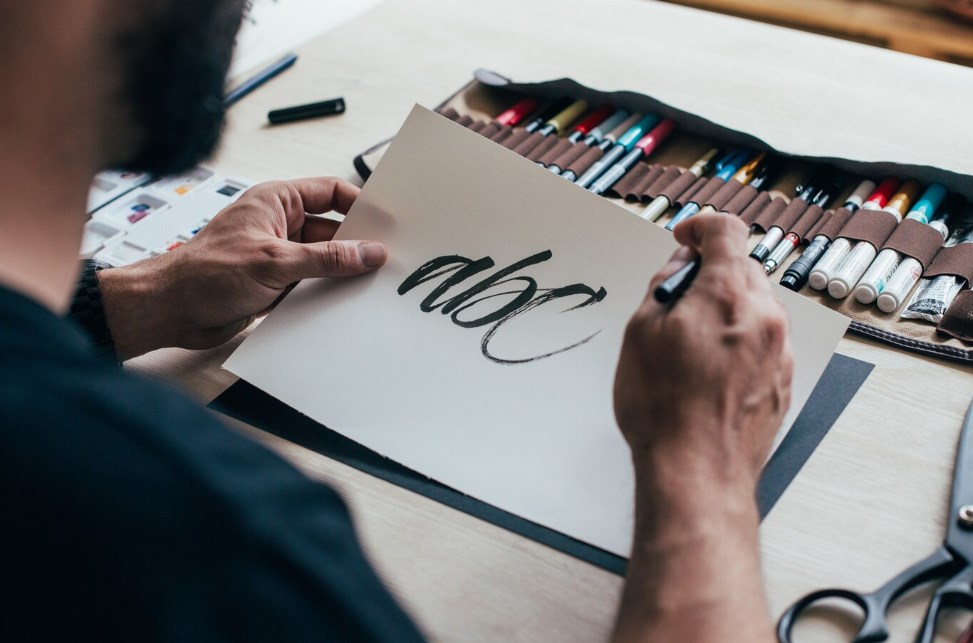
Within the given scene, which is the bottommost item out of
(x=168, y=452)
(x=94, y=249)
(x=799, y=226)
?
(x=94, y=249)

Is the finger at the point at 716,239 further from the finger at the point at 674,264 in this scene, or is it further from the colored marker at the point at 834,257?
the colored marker at the point at 834,257

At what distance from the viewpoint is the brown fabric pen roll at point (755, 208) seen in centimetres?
88

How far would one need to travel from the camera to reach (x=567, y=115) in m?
1.08

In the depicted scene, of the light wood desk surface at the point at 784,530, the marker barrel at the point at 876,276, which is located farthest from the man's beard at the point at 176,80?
the marker barrel at the point at 876,276

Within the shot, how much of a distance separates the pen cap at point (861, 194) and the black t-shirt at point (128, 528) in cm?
73

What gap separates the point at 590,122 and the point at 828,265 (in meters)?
0.39

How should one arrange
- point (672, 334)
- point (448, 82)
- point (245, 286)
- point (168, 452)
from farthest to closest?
1. point (448, 82)
2. point (245, 286)
3. point (672, 334)
4. point (168, 452)

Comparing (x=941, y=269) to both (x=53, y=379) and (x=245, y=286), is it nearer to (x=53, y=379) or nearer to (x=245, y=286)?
(x=245, y=286)

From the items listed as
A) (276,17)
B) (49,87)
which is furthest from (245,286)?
(276,17)

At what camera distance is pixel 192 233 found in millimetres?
920

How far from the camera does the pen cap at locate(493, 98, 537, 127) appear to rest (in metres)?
1.10

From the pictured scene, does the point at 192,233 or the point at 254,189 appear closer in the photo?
the point at 254,189

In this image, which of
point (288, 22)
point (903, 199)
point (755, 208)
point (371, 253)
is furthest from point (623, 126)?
point (288, 22)

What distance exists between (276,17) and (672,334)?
3.95 feet
